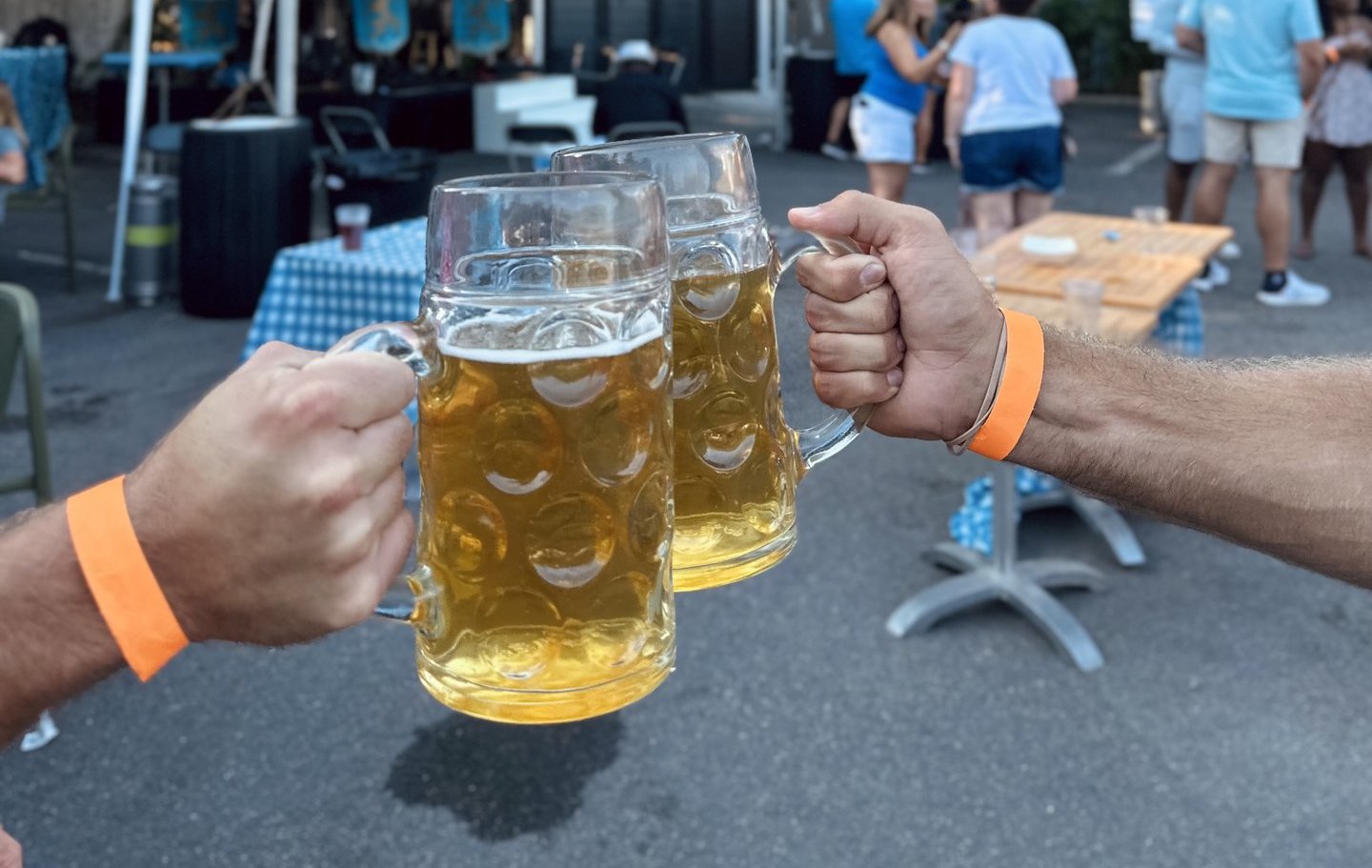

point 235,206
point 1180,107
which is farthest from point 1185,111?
point 235,206

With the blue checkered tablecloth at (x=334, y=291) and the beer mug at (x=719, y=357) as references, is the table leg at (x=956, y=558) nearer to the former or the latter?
the blue checkered tablecloth at (x=334, y=291)

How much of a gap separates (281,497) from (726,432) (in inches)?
15.0

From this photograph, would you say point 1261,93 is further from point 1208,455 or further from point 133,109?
point 1208,455

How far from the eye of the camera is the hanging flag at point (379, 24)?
35.8 ft

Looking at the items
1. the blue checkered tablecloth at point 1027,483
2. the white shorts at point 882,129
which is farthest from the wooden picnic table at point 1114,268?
the white shorts at point 882,129

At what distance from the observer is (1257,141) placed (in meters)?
6.41

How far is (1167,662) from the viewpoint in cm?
326

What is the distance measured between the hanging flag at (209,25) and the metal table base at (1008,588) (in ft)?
27.8

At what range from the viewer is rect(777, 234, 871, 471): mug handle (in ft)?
3.53

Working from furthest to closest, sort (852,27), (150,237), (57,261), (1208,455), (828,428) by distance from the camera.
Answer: (852,27), (57,261), (150,237), (1208,455), (828,428)

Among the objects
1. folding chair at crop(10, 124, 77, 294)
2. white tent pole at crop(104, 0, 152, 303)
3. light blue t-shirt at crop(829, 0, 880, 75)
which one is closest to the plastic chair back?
white tent pole at crop(104, 0, 152, 303)

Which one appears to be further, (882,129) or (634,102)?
(634,102)

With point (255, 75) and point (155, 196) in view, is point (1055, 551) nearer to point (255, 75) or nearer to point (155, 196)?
point (155, 196)

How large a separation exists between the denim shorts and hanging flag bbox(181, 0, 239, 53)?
22.0 feet
